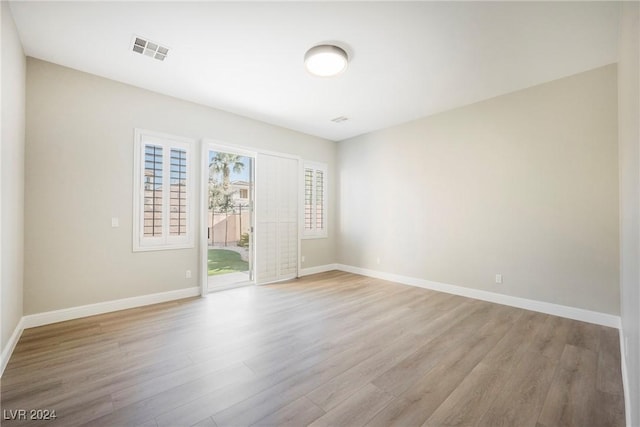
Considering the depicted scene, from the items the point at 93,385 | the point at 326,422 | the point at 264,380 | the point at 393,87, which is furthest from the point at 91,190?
the point at 393,87

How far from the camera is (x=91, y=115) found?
3293 mm

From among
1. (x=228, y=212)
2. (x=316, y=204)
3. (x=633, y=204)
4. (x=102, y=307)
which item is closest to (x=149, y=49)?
(x=102, y=307)

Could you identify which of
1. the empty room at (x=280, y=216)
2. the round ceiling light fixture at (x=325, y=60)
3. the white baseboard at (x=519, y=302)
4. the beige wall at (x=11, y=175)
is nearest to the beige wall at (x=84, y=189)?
the empty room at (x=280, y=216)

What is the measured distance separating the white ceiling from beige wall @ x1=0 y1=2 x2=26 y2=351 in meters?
0.34

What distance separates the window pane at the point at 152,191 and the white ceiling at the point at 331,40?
909mm

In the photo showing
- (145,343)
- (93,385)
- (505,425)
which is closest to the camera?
(505,425)

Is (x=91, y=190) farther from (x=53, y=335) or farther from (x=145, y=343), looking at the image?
(x=145, y=343)

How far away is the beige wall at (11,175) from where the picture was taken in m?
2.17

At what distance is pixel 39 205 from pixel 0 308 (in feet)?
4.39

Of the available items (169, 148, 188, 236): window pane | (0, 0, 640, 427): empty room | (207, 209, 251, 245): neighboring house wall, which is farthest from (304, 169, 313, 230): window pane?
(207, 209, 251, 245): neighboring house wall

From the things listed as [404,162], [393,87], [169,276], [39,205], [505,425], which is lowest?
[505,425]

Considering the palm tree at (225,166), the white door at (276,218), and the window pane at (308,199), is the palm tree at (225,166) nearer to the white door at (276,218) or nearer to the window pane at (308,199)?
the window pane at (308,199)

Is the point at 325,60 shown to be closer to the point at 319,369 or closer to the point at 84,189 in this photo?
the point at 319,369

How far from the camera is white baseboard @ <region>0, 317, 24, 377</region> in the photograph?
Result: 2150mm
